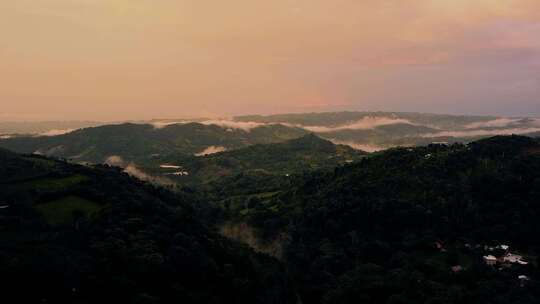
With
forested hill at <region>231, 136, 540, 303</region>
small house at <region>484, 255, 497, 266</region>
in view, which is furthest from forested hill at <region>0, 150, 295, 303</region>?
small house at <region>484, 255, 497, 266</region>

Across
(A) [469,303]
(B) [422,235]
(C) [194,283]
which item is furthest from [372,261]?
(C) [194,283]

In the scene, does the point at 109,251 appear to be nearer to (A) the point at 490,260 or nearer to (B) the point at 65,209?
(B) the point at 65,209

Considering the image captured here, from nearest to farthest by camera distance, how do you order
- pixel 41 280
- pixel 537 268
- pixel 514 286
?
pixel 41 280, pixel 514 286, pixel 537 268

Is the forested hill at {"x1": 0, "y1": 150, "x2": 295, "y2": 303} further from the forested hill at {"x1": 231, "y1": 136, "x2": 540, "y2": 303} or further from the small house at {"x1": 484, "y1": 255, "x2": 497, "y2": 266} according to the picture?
the small house at {"x1": 484, "y1": 255, "x2": 497, "y2": 266}

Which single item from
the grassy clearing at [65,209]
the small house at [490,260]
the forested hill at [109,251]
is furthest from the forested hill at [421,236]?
the grassy clearing at [65,209]

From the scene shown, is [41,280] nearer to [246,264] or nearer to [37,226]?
[37,226]

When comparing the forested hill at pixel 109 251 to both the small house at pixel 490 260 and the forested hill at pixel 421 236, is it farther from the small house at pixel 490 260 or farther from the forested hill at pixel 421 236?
the small house at pixel 490 260
